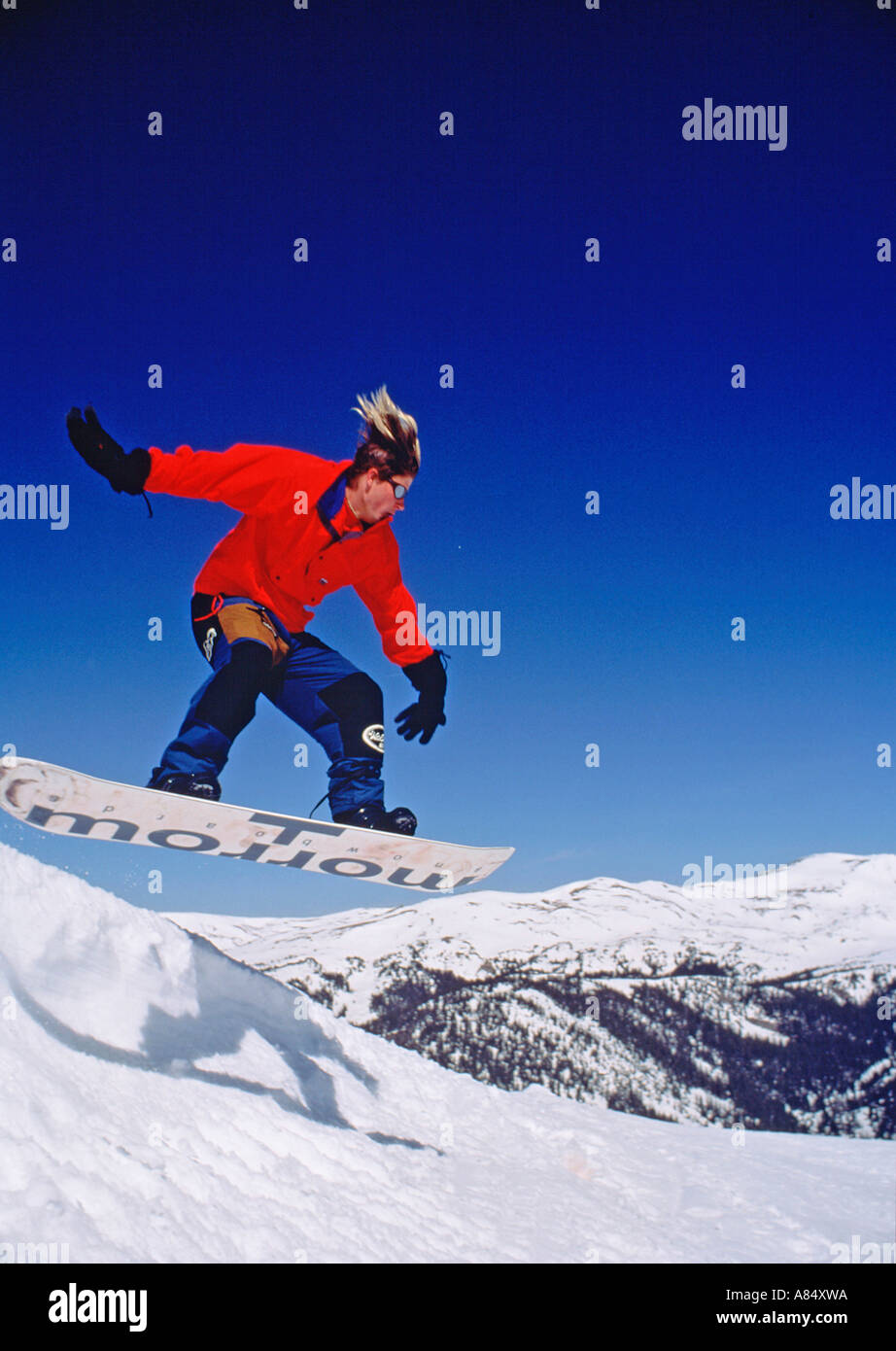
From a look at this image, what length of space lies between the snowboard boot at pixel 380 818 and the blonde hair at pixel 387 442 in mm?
2701

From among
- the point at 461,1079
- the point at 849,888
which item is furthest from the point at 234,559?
the point at 849,888

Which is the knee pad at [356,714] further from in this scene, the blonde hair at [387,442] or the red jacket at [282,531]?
the blonde hair at [387,442]

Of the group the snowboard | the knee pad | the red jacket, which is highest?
the red jacket

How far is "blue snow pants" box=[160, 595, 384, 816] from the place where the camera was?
6.10 m

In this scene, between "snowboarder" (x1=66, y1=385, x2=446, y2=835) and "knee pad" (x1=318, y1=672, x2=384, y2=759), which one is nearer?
"snowboarder" (x1=66, y1=385, x2=446, y2=835)

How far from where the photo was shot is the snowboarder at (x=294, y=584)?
20.1 feet

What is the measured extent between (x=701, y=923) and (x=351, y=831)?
320 ft

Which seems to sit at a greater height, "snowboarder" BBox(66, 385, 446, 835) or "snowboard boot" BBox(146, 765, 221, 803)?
"snowboarder" BBox(66, 385, 446, 835)

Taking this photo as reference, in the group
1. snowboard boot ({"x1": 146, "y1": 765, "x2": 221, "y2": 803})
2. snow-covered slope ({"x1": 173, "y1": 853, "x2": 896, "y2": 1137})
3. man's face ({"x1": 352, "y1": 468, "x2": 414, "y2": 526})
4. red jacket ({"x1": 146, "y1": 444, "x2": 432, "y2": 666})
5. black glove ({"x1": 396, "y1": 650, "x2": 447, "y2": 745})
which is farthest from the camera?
snow-covered slope ({"x1": 173, "y1": 853, "x2": 896, "y2": 1137})

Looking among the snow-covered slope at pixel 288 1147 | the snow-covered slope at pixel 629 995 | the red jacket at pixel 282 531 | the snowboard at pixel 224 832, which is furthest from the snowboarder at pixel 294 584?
the snow-covered slope at pixel 629 995

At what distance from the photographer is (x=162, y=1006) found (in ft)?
23.1

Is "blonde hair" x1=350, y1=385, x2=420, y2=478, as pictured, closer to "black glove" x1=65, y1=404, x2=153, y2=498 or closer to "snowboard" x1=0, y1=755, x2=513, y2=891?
"black glove" x1=65, y1=404, x2=153, y2=498

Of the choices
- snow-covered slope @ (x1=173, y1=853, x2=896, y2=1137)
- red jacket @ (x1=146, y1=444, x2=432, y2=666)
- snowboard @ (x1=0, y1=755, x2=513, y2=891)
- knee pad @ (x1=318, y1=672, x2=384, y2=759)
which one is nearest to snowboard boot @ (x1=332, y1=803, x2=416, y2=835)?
snowboard @ (x1=0, y1=755, x2=513, y2=891)
